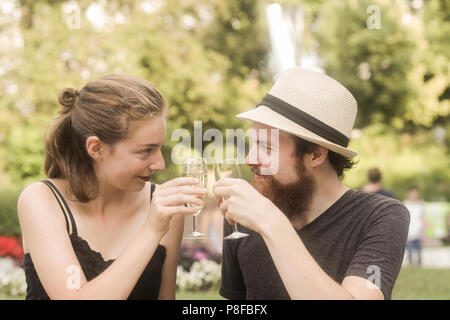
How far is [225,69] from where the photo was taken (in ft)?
72.2

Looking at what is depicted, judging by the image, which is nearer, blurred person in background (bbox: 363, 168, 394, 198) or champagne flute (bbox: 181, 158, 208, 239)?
champagne flute (bbox: 181, 158, 208, 239)

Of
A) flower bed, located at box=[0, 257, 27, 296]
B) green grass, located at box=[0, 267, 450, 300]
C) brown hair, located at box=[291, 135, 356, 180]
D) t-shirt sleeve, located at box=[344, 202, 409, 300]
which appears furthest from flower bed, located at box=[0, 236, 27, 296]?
t-shirt sleeve, located at box=[344, 202, 409, 300]

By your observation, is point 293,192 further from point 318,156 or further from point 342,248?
point 342,248

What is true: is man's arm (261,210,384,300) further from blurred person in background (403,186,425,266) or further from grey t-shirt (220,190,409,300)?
blurred person in background (403,186,425,266)

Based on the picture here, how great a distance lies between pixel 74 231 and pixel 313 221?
1.25 m

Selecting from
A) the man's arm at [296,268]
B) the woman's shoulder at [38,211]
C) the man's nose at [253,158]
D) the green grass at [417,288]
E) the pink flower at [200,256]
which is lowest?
the green grass at [417,288]

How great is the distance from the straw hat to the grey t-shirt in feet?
1.12

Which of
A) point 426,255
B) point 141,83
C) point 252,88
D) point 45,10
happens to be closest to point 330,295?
point 141,83

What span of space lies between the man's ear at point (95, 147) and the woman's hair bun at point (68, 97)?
27 centimetres

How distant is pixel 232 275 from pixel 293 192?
2.19 feet

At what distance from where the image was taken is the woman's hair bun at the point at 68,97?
9.17ft

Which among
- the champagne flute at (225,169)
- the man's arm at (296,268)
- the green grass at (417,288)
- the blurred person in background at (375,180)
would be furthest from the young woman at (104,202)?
the blurred person in background at (375,180)

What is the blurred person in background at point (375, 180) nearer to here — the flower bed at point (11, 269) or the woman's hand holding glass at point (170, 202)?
the flower bed at point (11, 269)

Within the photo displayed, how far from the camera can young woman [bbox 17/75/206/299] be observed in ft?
7.31
